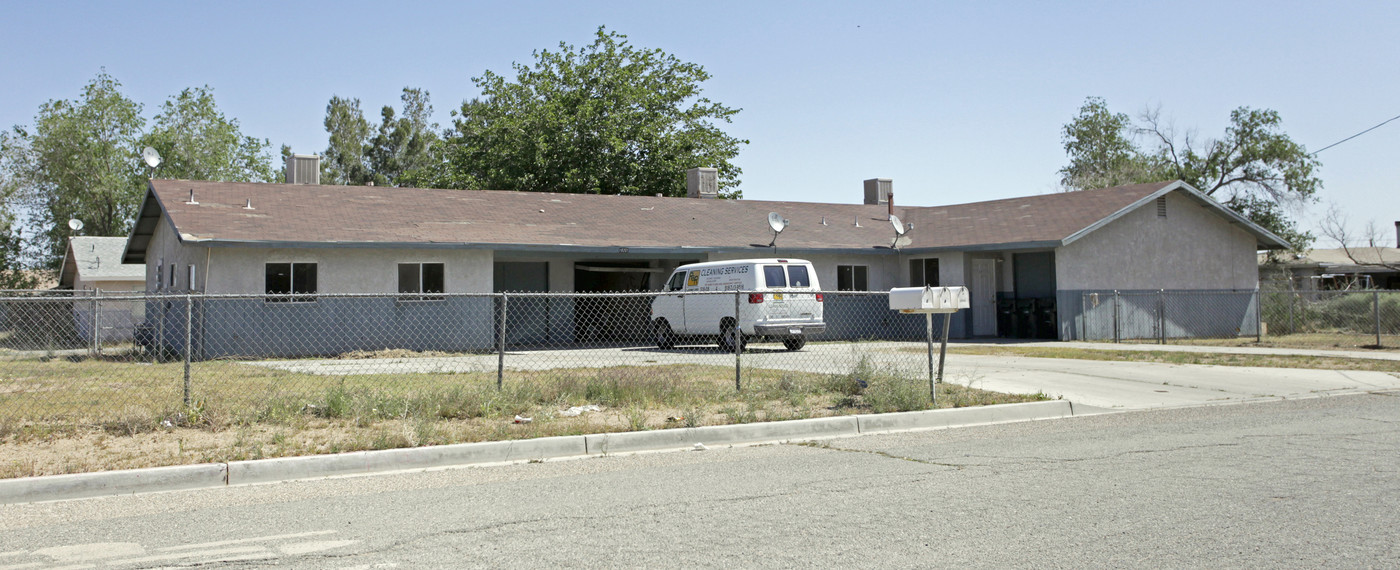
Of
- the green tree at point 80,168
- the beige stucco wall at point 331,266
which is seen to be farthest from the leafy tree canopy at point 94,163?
the beige stucco wall at point 331,266

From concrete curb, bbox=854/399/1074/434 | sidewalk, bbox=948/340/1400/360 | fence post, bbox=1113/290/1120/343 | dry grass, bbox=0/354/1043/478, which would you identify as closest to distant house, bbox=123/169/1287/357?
fence post, bbox=1113/290/1120/343

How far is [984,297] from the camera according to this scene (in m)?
26.3

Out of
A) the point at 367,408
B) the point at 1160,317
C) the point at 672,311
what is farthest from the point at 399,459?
the point at 1160,317

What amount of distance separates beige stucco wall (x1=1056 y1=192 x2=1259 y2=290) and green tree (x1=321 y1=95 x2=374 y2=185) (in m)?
50.8

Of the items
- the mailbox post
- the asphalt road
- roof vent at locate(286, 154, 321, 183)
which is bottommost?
the asphalt road

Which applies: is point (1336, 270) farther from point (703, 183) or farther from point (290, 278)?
point (290, 278)

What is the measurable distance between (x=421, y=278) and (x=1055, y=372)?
43.2 feet

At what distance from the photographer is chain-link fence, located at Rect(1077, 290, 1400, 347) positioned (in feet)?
79.9

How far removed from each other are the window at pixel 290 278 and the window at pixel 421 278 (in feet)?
5.95

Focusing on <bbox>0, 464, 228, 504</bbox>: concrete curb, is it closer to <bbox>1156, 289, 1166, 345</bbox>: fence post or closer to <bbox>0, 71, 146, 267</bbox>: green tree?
<bbox>1156, 289, 1166, 345</bbox>: fence post

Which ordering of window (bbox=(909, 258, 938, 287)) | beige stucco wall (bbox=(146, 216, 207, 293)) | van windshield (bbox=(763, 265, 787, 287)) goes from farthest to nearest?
1. window (bbox=(909, 258, 938, 287))
2. beige stucco wall (bbox=(146, 216, 207, 293))
3. van windshield (bbox=(763, 265, 787, 287))

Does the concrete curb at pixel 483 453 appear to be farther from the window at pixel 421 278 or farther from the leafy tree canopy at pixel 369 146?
the leafy tree canopy at pixel 369 146

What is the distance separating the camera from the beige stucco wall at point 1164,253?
81.7 ft

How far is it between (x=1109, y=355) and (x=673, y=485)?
14389 millimetres
